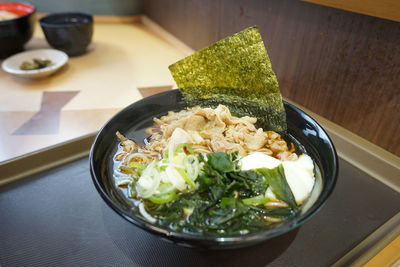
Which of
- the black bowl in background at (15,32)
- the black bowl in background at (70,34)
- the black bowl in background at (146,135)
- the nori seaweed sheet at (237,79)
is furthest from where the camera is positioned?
the black bowl in background at (70,34)

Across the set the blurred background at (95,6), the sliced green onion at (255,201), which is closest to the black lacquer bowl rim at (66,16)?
the blurred background at (95,6)

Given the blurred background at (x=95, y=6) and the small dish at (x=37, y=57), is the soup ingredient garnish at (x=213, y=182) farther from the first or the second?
the blurred background at (x=95, y=6)

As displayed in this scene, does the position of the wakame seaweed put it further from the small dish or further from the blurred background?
the blurred background

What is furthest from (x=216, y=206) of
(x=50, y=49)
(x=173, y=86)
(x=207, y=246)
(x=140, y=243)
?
(x=50, y=49)

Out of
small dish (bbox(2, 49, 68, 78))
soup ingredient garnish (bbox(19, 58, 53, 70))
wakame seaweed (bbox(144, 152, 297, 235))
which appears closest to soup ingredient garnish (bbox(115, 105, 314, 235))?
wakame seaweed (bbox(144, 152, 297, 235))

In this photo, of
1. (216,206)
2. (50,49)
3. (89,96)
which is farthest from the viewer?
(50,49)

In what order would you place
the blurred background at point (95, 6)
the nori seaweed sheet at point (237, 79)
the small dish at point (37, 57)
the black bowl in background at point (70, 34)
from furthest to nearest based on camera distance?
the blurred background at point (95, 6), the black bowl in background at point (70, 34), the small dish at point (37, 57), the nori seaweed sheet at point (237, 79)

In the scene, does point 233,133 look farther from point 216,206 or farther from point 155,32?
point 155,32
